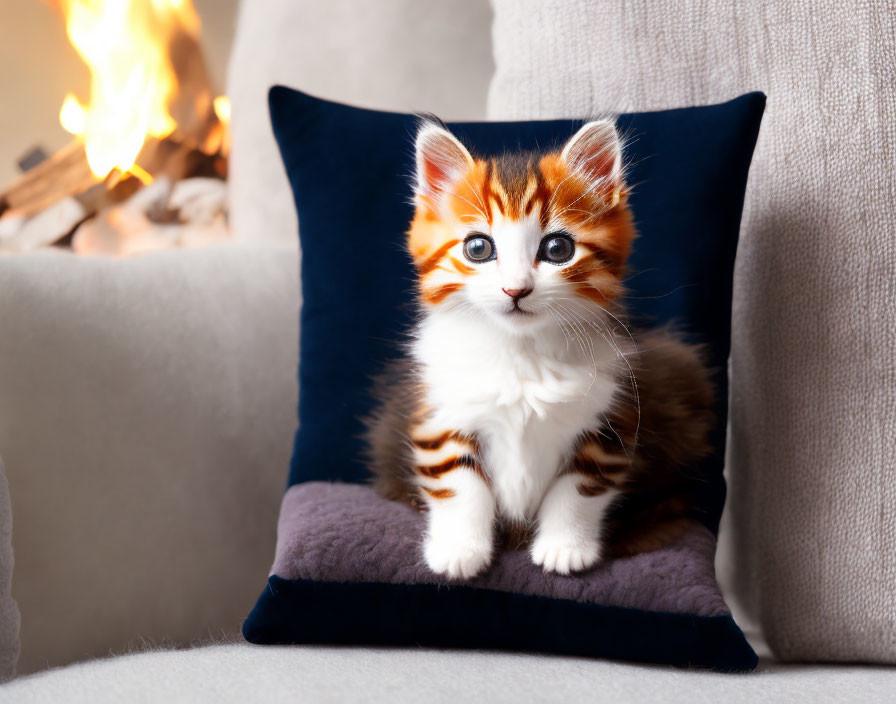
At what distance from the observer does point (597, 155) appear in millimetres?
844

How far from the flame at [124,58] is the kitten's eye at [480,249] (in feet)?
5.81

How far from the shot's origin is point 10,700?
745 mm

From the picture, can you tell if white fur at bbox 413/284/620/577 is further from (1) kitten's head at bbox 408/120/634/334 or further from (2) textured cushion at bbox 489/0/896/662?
(2) textured cushion at bbox 489/0/896/662

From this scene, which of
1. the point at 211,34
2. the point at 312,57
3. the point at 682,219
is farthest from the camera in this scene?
the point at 211,34

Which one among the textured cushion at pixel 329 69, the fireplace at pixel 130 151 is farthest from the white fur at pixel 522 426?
the fireplace at pixel 130 151

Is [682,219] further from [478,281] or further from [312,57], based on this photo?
[312,57]

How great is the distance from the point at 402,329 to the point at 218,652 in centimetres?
42

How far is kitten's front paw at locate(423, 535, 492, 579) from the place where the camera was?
0.83 m

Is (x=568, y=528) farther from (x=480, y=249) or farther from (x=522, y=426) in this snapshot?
(x=480, y=249)

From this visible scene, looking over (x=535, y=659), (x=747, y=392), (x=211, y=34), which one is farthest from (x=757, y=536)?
(x=211, y=34)

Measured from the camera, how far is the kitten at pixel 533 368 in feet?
2.68

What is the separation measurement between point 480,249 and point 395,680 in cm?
42

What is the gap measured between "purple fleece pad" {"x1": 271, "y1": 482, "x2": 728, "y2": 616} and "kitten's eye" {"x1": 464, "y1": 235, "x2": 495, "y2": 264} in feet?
0.97

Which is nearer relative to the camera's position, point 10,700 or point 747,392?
point 10,700
